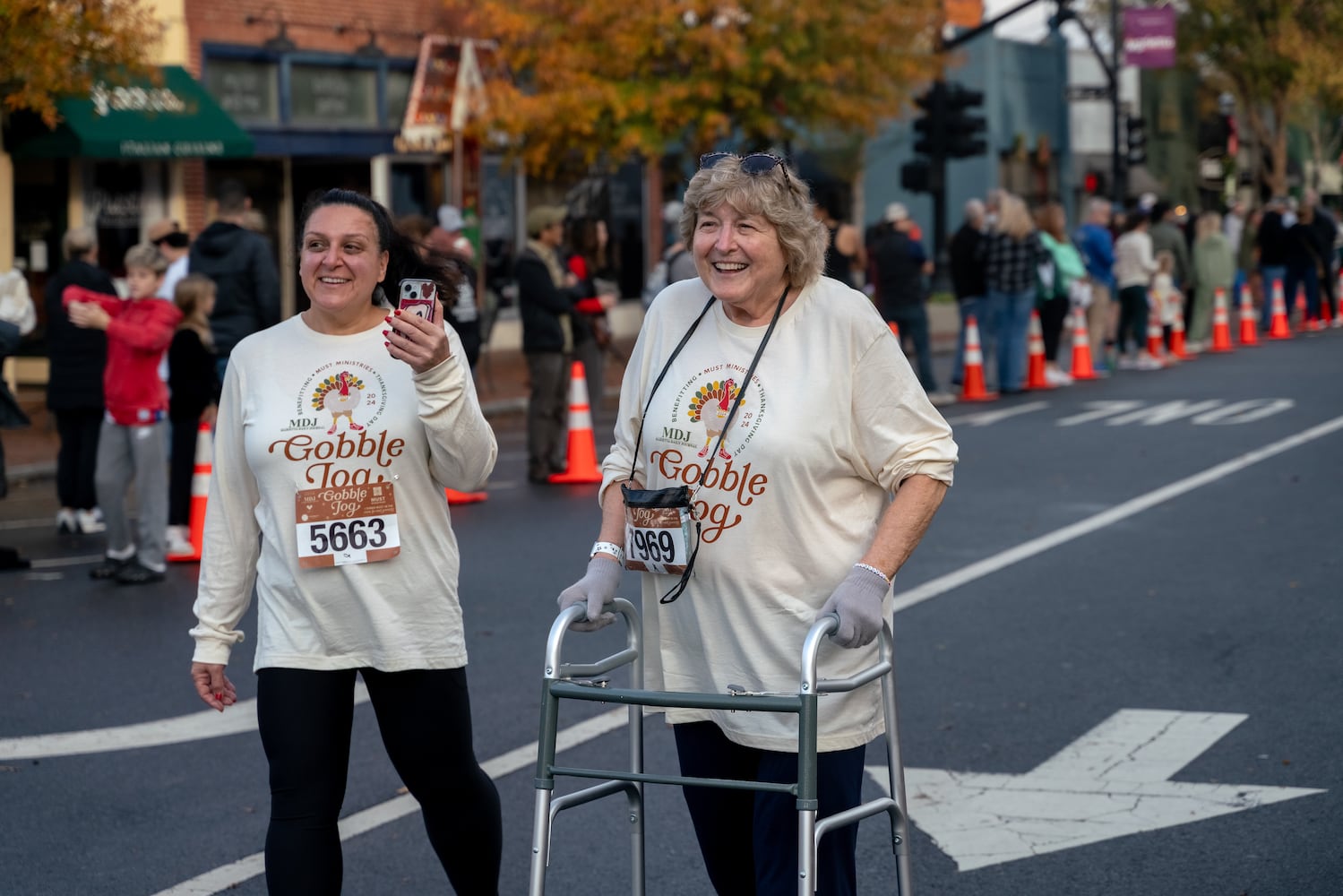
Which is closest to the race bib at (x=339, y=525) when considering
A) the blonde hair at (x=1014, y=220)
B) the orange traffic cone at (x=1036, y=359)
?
the blonde hair at (x=1014, y=220)

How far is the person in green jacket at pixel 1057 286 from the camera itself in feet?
72.3

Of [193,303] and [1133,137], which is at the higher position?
[1133,137]

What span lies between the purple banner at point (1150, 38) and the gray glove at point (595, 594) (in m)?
37.3

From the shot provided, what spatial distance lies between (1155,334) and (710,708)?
21119 mm

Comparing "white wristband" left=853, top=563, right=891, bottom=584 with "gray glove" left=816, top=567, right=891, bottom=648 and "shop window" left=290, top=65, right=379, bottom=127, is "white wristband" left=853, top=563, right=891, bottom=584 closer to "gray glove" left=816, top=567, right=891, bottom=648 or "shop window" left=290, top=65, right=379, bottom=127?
"gray glove" left=816, top=567, right=891, bottom=648

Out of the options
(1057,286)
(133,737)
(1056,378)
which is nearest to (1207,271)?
(1057,286)

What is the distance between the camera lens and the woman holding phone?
4.40 m

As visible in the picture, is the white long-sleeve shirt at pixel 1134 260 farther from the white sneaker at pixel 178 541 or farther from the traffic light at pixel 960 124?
the white sneaker at pixel 178 541

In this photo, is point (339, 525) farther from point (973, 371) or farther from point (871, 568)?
point (973, 371)

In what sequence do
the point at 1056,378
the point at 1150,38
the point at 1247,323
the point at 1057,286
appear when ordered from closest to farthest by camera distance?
the point at 1056,378
the point at 1057,286
the point at 1247,323
the point at 1150,38

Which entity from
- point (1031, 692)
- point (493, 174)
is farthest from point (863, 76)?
point (1031, 692)

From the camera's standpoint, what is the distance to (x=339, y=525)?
4414mm

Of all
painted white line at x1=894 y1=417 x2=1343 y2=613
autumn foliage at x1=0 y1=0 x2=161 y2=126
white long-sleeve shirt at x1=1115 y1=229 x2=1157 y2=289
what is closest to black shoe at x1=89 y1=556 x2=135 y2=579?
painted white line at x1=894 y1=417 x2=1343 y2=613

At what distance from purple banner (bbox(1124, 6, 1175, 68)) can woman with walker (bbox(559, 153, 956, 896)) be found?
37.1 meters
